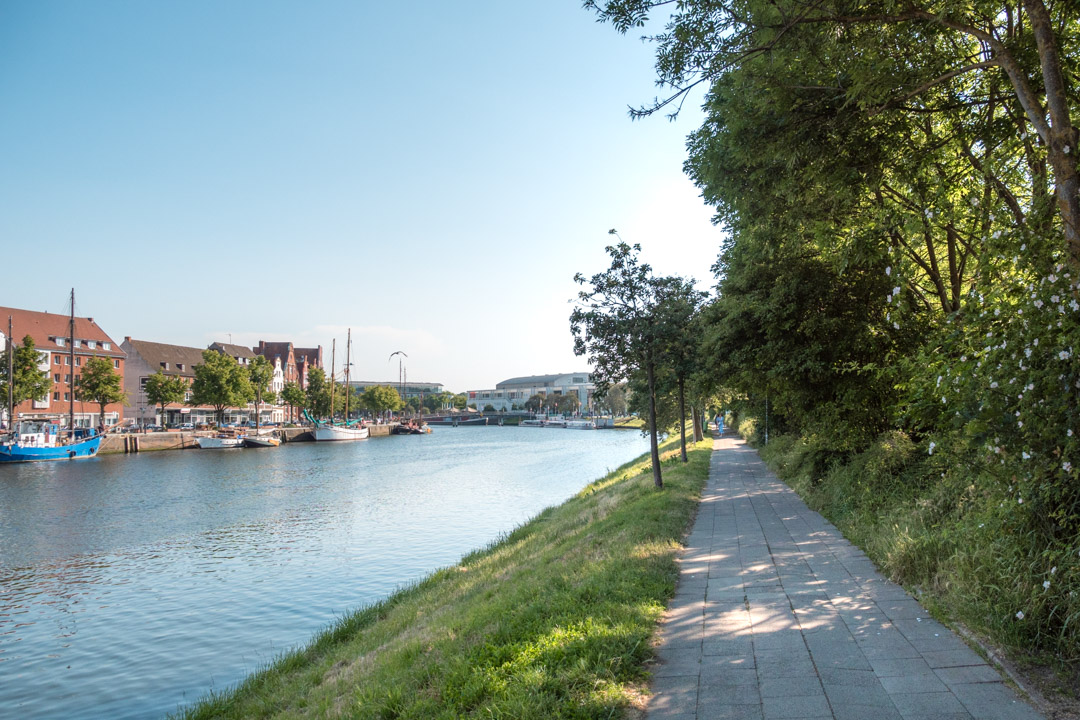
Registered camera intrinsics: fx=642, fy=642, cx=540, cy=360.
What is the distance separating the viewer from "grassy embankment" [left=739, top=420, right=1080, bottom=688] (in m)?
4.31

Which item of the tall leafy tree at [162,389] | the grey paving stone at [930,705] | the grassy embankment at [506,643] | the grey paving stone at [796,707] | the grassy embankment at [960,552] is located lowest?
the grassy embankment at [506,643]

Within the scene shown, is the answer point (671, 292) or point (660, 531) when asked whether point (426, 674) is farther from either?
point (671, 292)

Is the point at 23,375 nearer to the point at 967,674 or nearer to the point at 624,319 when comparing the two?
the point at 624,319

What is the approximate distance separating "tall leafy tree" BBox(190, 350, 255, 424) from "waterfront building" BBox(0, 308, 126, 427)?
710 centimetres

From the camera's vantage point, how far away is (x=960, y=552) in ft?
18.5

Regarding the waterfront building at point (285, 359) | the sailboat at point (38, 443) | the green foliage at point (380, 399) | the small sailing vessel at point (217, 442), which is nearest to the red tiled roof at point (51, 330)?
the sailboat at point (38, 443)

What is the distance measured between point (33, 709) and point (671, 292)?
13356mm

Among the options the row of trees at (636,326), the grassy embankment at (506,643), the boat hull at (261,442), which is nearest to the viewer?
the grassy embankment at (506,643)

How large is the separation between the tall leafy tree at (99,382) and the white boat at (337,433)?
21.5 metres

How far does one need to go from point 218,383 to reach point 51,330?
1905cm

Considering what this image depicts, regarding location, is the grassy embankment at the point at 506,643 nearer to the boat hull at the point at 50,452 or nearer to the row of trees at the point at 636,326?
the row of trees at the point at 636,326

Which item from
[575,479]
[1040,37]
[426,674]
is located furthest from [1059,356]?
[575,479]

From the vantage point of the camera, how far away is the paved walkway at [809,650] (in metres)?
3.93

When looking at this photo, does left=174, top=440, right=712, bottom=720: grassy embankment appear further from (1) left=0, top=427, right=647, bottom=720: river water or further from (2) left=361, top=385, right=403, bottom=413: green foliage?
(2) left=361, top=385, right=403, bottom=413: green foliage
